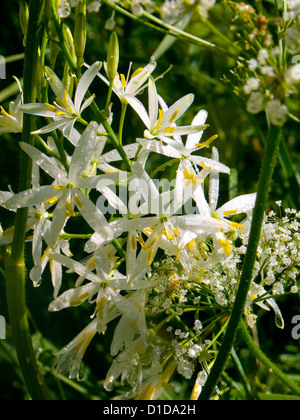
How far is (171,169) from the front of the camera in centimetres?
101

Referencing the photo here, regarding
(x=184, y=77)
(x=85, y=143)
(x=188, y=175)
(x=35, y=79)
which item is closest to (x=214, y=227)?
(x=188, y=175)

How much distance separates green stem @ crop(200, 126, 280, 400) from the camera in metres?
0.56

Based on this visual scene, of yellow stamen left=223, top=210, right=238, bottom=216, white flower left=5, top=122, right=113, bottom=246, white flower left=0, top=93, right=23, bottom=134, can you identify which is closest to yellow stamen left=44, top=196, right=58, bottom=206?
white flower left=5, top=122, right=113, bottom=246

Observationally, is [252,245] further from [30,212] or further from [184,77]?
[184,77]

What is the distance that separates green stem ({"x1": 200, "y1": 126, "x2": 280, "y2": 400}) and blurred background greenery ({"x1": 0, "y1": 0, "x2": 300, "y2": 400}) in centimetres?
37

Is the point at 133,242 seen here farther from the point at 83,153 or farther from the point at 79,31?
the point at 79,31

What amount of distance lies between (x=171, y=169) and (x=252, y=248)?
454mm

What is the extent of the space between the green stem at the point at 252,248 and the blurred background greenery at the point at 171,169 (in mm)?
369

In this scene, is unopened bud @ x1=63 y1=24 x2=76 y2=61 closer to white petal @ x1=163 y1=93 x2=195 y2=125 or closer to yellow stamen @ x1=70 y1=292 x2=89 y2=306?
white petal @ x1=163 y1=93 x2=195 y2=125

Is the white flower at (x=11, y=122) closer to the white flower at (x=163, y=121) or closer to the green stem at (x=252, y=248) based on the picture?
the white flower at (x=163, y=121)

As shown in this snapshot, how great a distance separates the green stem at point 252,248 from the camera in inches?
21.9

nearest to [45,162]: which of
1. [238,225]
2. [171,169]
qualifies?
[238,225]

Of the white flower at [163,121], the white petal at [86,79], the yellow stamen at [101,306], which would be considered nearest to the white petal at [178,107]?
the white flower at [163,121]

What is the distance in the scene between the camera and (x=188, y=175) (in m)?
0.65
